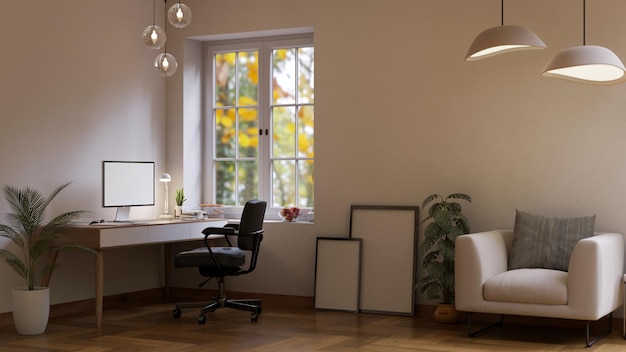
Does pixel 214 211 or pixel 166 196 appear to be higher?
pixel 166 196

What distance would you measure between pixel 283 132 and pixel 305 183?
0.53 m

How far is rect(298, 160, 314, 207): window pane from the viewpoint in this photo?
7715 millimetres

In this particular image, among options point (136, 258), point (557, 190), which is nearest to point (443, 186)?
point (557, 190)

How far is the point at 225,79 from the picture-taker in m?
8.20

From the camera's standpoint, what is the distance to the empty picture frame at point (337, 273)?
278 inches

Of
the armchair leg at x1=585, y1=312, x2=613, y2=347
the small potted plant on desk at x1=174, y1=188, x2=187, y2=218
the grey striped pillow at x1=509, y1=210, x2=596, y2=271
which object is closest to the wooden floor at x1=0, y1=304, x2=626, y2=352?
the armchair leg at x1=585, y1=312, x2=613, y2=347

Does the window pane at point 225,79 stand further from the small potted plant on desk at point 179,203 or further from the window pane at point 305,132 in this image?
the small potted plant on desk at point 179,203

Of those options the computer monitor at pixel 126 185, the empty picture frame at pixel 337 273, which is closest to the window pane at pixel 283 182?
the empty picture frame at pixel 337 273

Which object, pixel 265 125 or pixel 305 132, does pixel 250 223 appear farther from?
pixel 265 125

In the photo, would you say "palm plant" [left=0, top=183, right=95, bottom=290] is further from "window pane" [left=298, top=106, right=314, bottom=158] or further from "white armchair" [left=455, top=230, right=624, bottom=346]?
"white armchair" [left=455, top=230, right=624, bottom=346]

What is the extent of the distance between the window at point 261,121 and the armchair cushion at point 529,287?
2478mm

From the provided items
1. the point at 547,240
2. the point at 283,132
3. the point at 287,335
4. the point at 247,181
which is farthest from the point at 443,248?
the point at 247,181

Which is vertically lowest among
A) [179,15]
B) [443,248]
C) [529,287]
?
[529,287]

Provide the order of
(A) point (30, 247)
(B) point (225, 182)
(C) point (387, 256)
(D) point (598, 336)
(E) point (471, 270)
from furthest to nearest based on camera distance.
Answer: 1. (B) point (225, 182)
2. (C) point (387, 256)
3. (A) point (30, 247)
4. (D) point (598, 336)
5. (E) point (471, 270)
